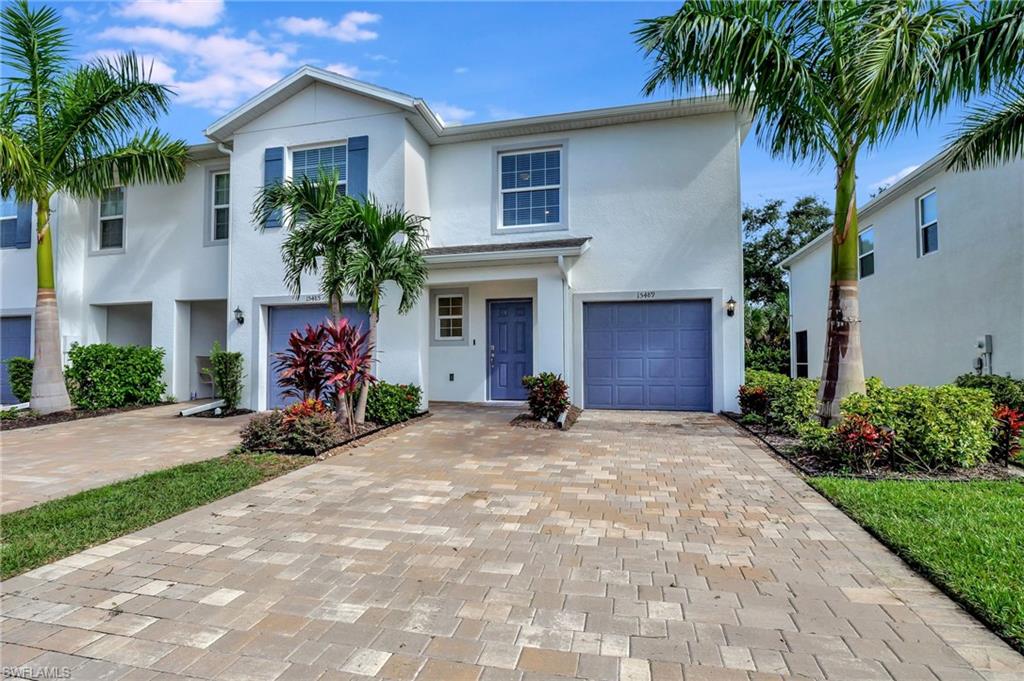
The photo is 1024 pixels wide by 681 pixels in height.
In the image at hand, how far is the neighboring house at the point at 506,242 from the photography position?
1023cm

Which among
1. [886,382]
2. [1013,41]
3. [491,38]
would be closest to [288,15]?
[491,38]

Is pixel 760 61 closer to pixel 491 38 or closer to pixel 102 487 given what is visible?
pixel 491 38

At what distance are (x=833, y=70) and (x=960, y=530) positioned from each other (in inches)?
227

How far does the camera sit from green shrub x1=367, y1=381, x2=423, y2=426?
8.77 meters

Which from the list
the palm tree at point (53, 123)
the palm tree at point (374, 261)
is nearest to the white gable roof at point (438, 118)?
the palm tree at point (53, 123)

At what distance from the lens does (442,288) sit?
39.1ft

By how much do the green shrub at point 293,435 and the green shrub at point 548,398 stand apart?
3.32 meters

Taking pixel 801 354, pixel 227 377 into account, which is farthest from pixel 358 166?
pixel 801 354

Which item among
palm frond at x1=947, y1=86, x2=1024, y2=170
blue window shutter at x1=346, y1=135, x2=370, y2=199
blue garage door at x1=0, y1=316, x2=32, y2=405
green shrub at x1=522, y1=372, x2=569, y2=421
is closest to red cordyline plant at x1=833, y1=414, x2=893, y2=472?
green shrub at x1=522, y1=372, x2=569, y2=421

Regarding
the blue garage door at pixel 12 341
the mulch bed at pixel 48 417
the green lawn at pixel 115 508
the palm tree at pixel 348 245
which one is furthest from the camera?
the blue garage door at pixel 12 341

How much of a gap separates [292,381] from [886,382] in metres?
13.8

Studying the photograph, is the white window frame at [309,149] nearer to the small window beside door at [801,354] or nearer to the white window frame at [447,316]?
the white window frame at [447,316]

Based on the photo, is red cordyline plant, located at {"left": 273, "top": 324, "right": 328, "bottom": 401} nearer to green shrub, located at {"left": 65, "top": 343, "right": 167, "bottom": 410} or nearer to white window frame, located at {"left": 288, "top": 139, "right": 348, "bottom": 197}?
white window frame, located at {"left": 288, "top": 139, "right": 348, "bottom": 197}

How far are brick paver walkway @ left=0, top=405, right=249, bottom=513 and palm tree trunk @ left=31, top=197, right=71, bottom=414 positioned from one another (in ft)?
3.93
